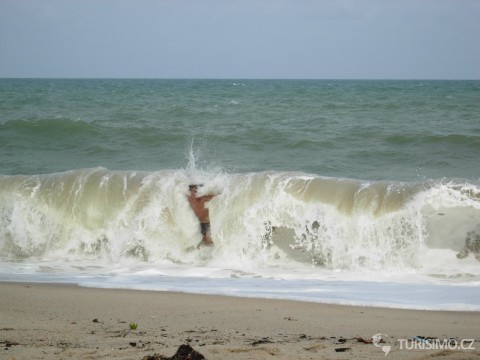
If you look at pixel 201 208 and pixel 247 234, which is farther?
pixel 201 208

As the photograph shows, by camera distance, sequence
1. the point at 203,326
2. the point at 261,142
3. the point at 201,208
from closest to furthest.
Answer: the point at 203,326 → the point at 201,208 → the point at 261,142

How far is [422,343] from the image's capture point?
4391 mm

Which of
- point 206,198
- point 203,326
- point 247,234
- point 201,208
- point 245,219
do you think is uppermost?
point 206,198

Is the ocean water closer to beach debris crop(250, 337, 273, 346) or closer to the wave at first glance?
the wave

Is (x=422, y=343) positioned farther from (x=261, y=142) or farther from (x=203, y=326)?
(x=261, y=142)

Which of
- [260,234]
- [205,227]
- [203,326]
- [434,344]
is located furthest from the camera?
[205,227]

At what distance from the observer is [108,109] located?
2736cm

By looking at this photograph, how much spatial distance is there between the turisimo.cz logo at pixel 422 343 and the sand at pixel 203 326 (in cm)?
3

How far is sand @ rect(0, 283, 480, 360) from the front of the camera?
13.5 ft

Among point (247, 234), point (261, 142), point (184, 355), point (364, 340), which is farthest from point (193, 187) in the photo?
point (261, 142)

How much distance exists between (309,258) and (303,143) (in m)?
8.63

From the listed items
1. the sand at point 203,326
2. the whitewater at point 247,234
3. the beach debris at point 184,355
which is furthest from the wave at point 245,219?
the beach debris at point 184,355

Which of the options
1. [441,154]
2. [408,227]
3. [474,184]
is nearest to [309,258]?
[408,227]

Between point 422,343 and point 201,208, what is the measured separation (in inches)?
205
